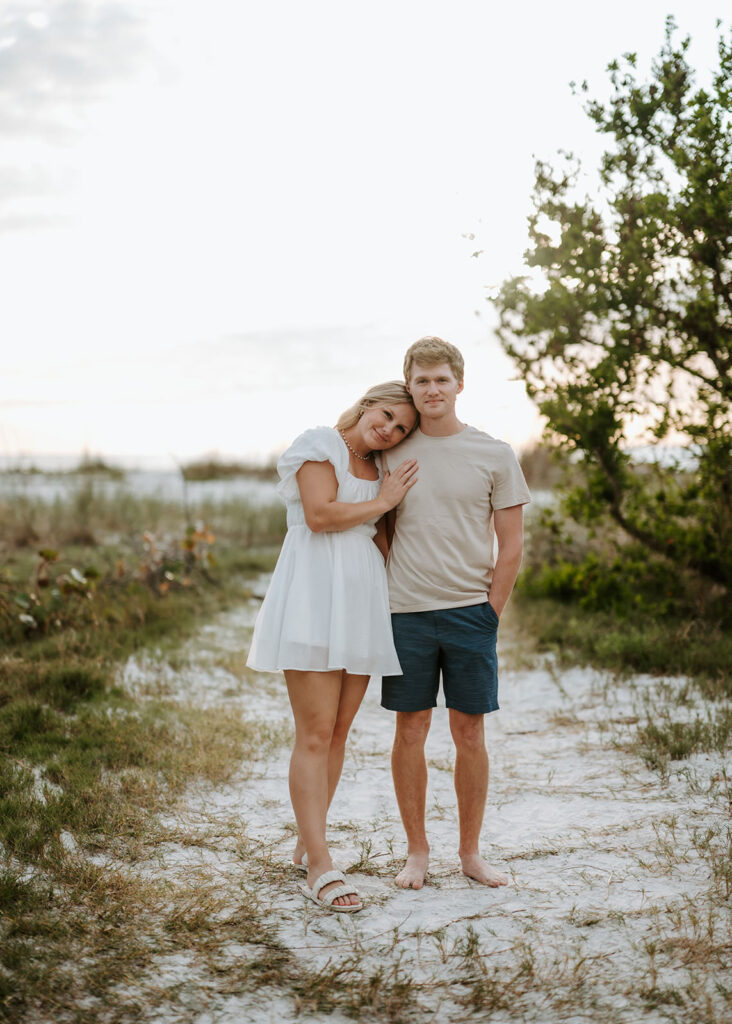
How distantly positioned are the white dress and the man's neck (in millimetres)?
358

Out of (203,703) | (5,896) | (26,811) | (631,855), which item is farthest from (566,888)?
(203,703)

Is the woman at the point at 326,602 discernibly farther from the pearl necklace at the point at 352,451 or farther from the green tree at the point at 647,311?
the green tree at the point at 647,311

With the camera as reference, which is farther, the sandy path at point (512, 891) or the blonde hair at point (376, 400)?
the blonde hair at point (376, 400)

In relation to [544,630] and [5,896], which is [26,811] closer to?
[5,896]

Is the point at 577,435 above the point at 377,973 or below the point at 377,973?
above

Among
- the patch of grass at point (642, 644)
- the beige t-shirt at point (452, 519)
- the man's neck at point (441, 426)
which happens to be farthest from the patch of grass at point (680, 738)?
the man's neck at point (441, 426)

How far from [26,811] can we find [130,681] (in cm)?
245

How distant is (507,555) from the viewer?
11.7ft

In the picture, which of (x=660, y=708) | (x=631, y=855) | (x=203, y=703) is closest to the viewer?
(x=631, y=855)

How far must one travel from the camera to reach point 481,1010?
2678mm

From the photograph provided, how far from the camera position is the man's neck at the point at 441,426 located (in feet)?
11.8

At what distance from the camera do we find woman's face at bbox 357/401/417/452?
3.58 metres

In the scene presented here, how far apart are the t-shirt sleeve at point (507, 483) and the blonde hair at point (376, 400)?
45cm

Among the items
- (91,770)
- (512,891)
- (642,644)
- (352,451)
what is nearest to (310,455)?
(352,451)
